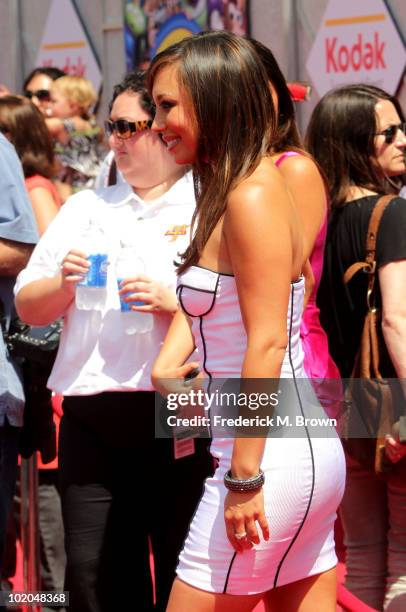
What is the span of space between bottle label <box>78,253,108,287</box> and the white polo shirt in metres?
0.08

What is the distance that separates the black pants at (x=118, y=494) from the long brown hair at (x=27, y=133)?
65.0 inches

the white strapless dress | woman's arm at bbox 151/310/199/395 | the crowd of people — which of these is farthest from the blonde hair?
the white strapless dress

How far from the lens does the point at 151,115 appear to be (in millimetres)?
3057

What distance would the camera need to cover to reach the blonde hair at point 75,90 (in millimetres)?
6316

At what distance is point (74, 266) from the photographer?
9.35 ft

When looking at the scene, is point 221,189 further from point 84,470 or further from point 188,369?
point 84,470

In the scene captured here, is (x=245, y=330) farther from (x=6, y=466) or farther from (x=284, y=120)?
(x=6, y=466)

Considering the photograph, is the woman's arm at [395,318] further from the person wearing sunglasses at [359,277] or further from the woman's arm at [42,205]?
the woman's arm at [42,205]

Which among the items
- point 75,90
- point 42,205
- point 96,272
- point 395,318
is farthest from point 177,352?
point 75,90

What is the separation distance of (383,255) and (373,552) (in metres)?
1.00

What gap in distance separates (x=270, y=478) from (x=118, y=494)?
1032mm

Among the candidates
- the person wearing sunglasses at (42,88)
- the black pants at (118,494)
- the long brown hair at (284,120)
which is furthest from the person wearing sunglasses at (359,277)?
the person wearing sunglasses at (42,88)

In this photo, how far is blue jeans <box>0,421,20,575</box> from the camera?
11.1 ft

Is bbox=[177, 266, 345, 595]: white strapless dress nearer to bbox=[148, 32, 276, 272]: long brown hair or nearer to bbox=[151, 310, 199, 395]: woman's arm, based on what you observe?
bbox=[148, 32, 276, 272]: long brown hair
